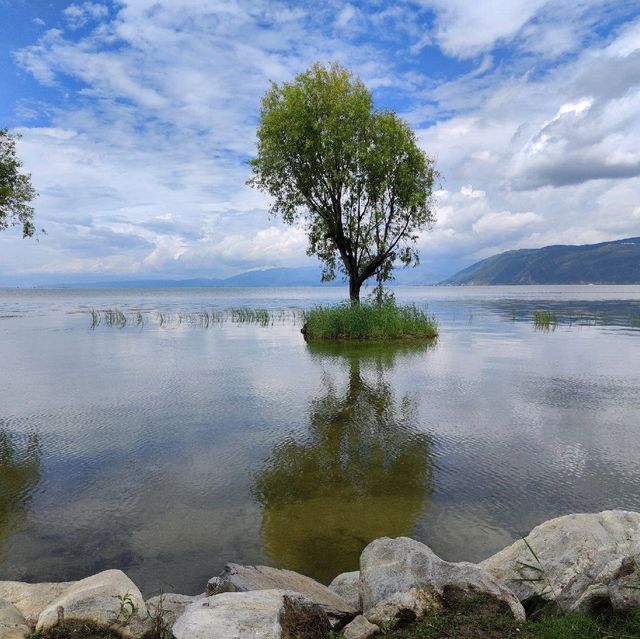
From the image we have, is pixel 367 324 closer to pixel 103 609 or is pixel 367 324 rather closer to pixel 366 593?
pixel 366 593

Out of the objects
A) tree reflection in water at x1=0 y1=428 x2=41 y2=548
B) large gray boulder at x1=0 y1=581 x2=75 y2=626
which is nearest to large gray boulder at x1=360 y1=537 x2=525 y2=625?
large gray boulder at x1=0 y1=581 x2=75 y2=626

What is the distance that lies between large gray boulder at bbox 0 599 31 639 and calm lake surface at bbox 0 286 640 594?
4.80 ft

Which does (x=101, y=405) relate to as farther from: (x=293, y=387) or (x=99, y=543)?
(x=99, y=543)

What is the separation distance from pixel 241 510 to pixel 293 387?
9.97 m

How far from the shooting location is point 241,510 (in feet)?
26.6

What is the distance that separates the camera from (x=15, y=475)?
973cm

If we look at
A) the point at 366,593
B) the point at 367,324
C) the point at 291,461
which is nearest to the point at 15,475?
the point at 291,461

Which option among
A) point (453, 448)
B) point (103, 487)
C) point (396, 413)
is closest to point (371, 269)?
point (396, 413)

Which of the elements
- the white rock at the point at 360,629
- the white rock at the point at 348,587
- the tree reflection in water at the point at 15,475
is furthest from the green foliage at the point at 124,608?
the tree reflection in water at the point at 15,475

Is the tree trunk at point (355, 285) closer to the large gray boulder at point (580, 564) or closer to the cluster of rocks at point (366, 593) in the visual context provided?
the large gray boulder at point (580, 564)

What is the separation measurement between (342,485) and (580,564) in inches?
178

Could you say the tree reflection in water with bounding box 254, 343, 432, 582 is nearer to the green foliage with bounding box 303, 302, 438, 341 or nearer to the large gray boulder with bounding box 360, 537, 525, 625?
the large gray boulder with bounding box 360, 537, 525, 625

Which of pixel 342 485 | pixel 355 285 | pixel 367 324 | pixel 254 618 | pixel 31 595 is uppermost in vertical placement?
pixel 355 285

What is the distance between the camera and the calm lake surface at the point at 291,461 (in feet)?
23.3
